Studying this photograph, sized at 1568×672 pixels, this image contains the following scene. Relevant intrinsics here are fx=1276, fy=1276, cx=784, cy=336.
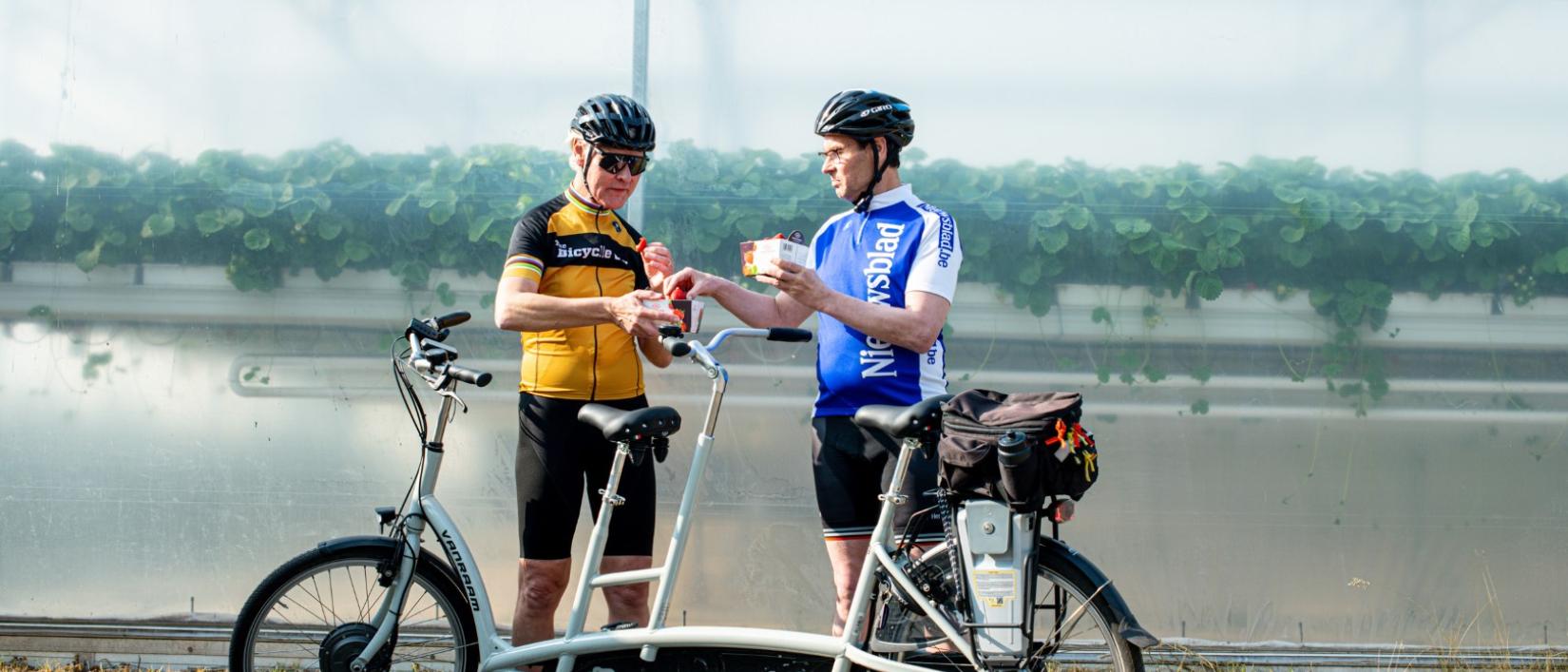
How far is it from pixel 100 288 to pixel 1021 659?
3554 millimetres

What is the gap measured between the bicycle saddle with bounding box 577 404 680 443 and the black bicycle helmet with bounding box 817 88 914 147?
830 millimetres

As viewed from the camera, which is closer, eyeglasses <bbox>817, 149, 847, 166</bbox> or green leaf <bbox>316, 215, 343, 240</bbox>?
eyeglasses <bbox>817, 149, 847, 166</bbox>

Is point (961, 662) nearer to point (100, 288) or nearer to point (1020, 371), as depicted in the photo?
point (1020, 371)

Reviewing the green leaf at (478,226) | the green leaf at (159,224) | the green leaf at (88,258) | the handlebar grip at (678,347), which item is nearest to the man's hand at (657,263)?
the handlebar grip at (678,347)

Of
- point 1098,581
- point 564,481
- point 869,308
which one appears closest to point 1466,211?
point 1098,581

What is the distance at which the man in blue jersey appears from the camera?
124 inches

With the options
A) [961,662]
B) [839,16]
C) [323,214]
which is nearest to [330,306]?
[323,214]

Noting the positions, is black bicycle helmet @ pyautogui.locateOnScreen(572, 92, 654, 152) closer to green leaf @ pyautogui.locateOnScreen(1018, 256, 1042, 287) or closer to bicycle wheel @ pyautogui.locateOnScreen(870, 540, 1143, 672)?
bicycle wheel @ pyautogui.locateOnScreen(870, 540, 1143, 672)

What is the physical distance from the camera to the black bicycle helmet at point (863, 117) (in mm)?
3213

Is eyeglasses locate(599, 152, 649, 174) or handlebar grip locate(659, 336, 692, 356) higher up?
eyeglasses locate(599, 152, 649, 174)

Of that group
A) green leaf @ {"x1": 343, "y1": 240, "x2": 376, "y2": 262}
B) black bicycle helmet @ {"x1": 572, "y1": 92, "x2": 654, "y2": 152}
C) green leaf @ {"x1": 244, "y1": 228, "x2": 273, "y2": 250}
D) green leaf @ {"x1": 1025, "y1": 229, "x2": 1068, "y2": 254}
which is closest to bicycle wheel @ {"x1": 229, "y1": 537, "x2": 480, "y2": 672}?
black bicycle helmet @ {"x1": 572, "y1": 92, "x2": 654, "y2": 152}

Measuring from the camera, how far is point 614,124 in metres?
3.41

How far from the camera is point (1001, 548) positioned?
288 centimetres

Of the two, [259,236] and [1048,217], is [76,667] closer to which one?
[259,236]
